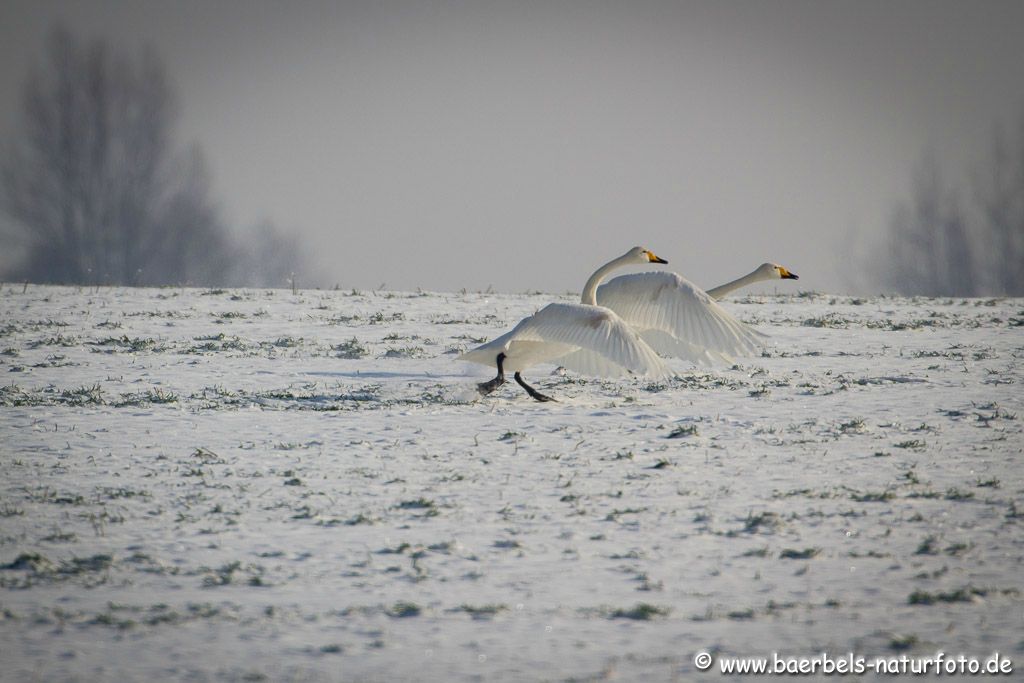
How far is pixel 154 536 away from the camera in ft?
18.6

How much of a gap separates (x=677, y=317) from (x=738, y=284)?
1542 mm

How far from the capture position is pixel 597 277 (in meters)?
10.1

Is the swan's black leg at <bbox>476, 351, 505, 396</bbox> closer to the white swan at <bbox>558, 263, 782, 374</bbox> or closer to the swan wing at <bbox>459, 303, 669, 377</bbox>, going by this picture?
the swan wing at <bbox>459, 303, 669, 377</bbox>

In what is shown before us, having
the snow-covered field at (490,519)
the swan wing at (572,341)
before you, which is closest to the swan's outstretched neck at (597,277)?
the swan wing at (572,341)

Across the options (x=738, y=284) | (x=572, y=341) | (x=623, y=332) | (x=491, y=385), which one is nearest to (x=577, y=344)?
(x=572, y=341)

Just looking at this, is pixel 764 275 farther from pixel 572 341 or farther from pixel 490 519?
pixel 490 519

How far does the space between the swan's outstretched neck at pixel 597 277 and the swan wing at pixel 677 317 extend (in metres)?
0.15

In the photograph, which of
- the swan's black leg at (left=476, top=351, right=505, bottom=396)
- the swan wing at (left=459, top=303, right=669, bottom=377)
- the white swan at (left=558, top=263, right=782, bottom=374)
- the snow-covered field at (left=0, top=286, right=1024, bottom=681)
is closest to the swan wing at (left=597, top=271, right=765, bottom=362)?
the white swan at (left=558, top=263, right=782, bottom=374)

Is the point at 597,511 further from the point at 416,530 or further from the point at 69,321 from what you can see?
the point at 69,321

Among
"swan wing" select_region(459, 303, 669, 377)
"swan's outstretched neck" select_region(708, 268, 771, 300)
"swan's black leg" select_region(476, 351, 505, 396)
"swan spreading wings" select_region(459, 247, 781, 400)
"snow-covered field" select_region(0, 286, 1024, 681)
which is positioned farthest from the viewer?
"swan's outstretched neck" select_region(708, 268, 771, 300)

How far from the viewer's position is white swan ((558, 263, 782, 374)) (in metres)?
9.43

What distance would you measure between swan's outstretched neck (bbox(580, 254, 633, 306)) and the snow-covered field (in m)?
0.89

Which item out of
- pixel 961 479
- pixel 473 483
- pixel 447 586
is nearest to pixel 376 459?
pixel 473 483

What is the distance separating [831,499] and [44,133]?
4112cm
